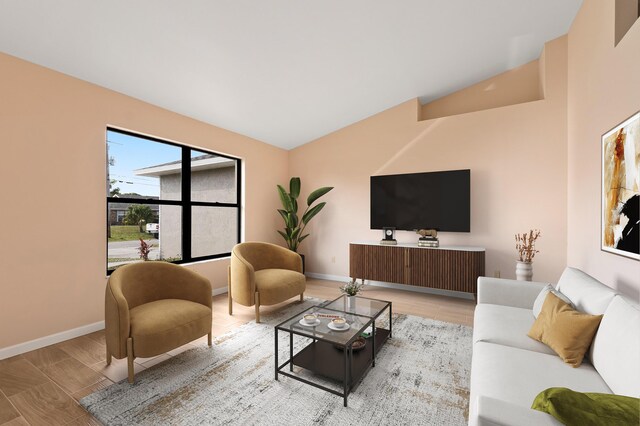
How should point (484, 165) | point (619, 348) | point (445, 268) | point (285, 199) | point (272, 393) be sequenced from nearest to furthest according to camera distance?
1. point (619, 348)
2. point (272, 393)
3. point (445, 268)
4. point (484, 165)
5. point (285, 199)

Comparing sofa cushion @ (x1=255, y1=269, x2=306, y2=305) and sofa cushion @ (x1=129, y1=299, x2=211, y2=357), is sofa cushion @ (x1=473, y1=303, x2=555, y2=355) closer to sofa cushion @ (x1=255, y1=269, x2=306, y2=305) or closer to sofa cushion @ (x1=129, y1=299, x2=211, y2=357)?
sofa cushion @ (x1=255, y1=269, x2=306, y2=305)

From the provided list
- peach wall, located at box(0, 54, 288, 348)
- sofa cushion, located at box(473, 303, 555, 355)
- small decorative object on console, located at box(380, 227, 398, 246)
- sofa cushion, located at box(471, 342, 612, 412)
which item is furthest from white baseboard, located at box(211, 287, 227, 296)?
sofa cushion, located at box(471, 342, 612, 412)

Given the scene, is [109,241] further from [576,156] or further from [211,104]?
[576,156]

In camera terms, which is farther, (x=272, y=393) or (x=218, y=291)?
(x=218, y=291)

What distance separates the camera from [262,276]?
3.42m

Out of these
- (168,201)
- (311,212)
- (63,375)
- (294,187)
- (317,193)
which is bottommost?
(63,375)

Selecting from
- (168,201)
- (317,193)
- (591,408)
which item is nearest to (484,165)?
(317,193)

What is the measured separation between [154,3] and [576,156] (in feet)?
14.1

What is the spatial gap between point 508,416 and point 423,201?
140 inches

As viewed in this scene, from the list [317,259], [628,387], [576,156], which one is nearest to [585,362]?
[628,387]

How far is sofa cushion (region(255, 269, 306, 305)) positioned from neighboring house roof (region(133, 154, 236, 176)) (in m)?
1.83

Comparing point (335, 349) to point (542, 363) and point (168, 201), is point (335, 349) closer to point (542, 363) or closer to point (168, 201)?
point (542, 363)

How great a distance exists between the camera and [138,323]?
2094 mm

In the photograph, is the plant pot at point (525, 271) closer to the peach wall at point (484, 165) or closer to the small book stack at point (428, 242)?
the peach wall at point (484, 165)
